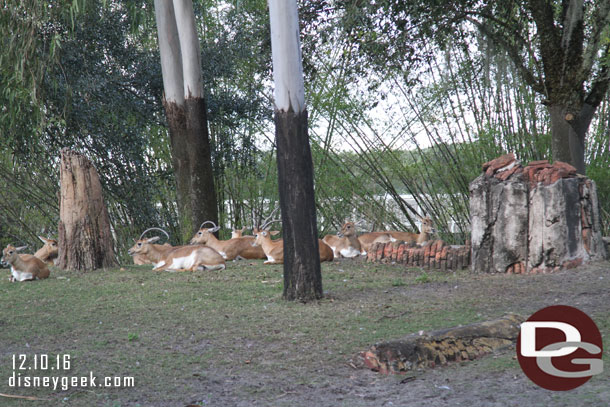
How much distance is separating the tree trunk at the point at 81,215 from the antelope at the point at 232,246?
58.0 inches

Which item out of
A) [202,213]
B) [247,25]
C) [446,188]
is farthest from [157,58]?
[446,188]

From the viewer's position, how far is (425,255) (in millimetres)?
7699

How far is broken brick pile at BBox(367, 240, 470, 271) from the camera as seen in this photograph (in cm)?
734

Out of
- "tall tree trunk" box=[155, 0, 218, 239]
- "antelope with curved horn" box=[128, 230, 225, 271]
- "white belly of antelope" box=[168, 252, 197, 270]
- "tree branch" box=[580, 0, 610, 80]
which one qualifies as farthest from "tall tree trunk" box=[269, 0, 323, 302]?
"tall tree trunk" box=[155, 0, 218, 239]

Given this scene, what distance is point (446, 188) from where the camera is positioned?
31.1 ft

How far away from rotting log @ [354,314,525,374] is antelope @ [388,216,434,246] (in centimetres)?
444

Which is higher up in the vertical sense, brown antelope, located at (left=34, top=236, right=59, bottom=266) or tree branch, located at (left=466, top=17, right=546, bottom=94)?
tree branch, located at (left=466, top=17, right=546, bottom=94)

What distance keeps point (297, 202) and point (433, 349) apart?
77.3 inches

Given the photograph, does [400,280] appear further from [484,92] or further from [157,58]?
[157,58]

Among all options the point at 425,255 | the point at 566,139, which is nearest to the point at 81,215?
the point at 425,255

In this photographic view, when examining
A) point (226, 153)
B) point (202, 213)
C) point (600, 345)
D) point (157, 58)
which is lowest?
point (600, 345)

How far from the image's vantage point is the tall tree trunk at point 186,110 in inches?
364

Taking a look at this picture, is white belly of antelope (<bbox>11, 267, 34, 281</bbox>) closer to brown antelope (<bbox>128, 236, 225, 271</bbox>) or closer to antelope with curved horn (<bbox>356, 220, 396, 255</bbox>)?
brown antelope (<bbox>128, 236, 225, 271</bbox>)

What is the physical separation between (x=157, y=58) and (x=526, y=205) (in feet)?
20.3
